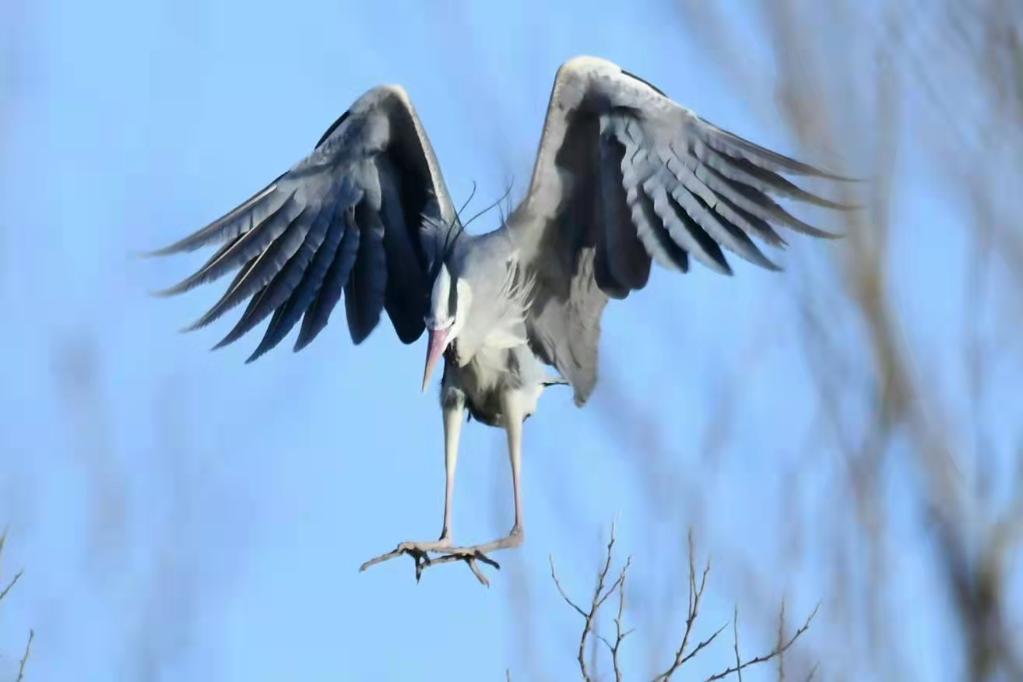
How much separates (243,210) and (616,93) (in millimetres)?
1657

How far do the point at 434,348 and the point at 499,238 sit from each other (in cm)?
54

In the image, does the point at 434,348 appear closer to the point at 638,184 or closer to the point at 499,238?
the point at 499,238

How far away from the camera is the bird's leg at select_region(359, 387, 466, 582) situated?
23.0 feet

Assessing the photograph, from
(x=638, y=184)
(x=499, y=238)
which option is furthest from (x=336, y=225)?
(x=638, y=184)

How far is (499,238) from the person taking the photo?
7.41m

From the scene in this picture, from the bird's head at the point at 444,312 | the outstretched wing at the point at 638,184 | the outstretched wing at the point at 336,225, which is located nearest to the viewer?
the outstretched wing at the point at 638,184

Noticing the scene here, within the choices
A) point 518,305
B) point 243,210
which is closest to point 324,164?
point 243,210

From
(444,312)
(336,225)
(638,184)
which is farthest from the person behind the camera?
(336,225)

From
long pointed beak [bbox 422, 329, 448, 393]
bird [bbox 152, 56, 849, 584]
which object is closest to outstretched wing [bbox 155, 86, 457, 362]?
bird [bbox 152, 56, 849, 584]

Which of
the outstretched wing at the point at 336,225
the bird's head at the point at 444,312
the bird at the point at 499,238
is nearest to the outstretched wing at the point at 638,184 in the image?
the bird at the point at 499,238

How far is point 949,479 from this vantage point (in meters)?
2.61

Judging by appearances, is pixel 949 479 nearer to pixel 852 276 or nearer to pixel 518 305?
pixel 852 276

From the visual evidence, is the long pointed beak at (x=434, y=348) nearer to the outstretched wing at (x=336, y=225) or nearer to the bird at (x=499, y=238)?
the bird at (x=499, y=238)

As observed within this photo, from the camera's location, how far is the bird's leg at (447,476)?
7023 millimetres
